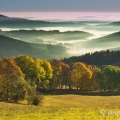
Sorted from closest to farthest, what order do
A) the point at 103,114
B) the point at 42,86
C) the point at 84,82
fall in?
the point at 103,114
the point at 42,86
the point at 84,82

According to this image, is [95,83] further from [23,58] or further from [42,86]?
[23,58]

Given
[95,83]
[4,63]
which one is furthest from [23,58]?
[95,83]

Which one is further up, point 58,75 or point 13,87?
point 58,75

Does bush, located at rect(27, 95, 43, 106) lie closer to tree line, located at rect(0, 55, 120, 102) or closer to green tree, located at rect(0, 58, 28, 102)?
green tree, located at rect(0, 58, 28, 102)

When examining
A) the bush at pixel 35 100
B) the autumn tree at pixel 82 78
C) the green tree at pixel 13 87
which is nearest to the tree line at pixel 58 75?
the autumn tree at pixel 82 78

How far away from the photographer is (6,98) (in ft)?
198

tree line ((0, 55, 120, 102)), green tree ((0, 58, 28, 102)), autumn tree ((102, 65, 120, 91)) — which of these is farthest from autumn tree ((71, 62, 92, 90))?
green tree ((0, 58, 28, 102))

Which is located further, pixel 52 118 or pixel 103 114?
pixel 103 114

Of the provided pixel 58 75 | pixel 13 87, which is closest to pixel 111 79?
pixel 58 75

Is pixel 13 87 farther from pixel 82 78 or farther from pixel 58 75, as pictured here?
pixel 82 78

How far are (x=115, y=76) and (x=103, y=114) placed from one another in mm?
74054

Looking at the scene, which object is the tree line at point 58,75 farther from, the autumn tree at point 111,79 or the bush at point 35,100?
the bush at point 35,100

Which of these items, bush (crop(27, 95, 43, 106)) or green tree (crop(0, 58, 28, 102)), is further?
green tree (crop(0, 58, 28, 102))

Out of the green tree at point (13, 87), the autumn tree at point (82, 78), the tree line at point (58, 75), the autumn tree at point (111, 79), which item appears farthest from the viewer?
the autumn tree at point (111, 79)
